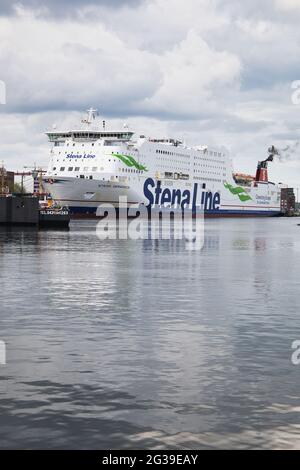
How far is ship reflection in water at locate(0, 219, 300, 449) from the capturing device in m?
13.0

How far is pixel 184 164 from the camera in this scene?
196125 millimetres

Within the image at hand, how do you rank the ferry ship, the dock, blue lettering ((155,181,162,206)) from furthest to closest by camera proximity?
blue lettering ((155,181,162,206))
the ferry ship
the dock

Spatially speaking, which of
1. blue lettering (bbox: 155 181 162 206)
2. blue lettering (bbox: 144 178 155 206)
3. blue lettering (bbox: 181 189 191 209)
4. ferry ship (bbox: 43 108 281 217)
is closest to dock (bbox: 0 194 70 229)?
ferry ship (bbox: 43 108 281 217)

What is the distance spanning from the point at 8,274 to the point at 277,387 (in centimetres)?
2887

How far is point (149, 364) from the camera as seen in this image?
59.4 ft

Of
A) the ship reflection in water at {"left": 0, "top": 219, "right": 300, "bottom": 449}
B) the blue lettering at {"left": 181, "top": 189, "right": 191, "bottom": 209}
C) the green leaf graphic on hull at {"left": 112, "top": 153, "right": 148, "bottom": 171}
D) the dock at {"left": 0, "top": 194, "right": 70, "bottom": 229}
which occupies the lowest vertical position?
the ship reflection in water at {"left": 0, "top": 219, "right": 300, "bottom": 449}

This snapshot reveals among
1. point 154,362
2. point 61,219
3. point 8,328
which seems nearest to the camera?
point 154,362

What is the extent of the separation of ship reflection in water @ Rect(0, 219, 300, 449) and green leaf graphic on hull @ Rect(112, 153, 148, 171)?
A: 130m

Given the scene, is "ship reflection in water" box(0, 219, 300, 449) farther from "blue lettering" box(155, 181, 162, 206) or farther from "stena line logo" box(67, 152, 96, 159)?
"blue lettering" box(155, 181, 162, 206)

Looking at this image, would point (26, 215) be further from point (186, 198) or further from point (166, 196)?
point (186, 198)

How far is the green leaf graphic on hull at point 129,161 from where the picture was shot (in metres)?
167

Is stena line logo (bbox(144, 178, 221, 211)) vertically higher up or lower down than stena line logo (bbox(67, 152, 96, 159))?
lower down
